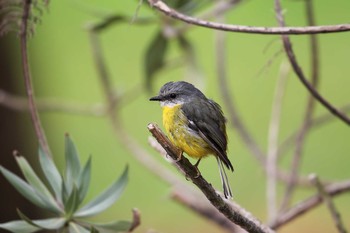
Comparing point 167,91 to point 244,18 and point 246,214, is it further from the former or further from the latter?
point 244,18

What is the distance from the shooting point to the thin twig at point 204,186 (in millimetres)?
1236

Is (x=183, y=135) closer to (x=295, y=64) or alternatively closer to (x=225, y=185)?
(x=225, y=185)

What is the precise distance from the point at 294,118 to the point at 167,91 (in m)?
3.21

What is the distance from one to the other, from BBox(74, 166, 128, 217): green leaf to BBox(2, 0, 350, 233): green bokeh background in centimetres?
236

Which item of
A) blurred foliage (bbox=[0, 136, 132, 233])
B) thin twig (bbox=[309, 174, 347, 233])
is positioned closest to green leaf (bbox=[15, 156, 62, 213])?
blurred foliage (bbox=[0, 136, 132, 233])

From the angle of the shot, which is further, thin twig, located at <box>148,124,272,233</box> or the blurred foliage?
the blurred foliage

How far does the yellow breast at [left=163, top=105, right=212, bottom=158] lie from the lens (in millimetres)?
1575

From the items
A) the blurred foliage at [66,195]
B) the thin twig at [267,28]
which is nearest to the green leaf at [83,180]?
the blurred foliage at [66,195]

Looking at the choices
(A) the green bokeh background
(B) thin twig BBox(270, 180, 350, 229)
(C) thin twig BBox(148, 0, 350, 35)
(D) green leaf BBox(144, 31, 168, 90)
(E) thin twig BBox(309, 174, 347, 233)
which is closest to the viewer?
(C) thin twig BBox(148, 0, 350, 35)

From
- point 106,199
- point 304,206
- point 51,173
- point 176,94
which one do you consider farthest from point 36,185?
point 304,206

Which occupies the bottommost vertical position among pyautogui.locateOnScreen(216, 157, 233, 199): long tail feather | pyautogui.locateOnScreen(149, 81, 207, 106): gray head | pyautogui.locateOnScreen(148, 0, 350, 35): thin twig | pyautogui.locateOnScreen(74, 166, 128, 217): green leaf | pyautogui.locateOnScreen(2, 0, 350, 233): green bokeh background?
pyautogui.locateOnScreen(2, 0, 350, 233): green bokeh background

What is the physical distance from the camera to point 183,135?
5.25 ft

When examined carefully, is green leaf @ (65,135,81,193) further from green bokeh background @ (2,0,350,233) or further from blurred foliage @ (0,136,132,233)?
green bokeh background @ (2,0,350,233)

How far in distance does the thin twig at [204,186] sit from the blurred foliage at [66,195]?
0.93ft
